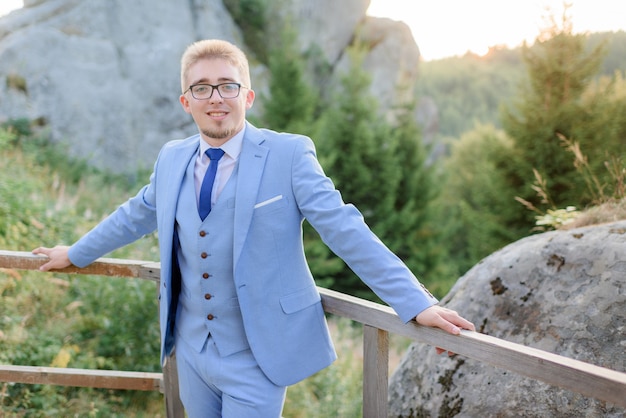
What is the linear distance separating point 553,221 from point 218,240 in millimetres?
2468

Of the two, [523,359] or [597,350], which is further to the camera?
[597,350]

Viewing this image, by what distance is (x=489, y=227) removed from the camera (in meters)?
11.2

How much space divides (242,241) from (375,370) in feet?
2.16

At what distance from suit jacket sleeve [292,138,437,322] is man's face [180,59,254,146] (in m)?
0.27

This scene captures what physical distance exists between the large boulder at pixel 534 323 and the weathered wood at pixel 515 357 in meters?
0.83

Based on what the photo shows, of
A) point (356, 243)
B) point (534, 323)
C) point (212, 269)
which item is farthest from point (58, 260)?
point (534, 323)

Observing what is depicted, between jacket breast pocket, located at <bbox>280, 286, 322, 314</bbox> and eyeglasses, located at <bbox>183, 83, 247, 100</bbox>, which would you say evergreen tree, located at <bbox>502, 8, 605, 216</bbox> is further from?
eyeglasses, located at <bbox>183, 83, 247, 100</bbox>

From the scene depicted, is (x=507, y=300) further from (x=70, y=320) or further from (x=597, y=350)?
(x=70, y=320)

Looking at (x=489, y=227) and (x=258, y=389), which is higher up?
(x=258, y=389)

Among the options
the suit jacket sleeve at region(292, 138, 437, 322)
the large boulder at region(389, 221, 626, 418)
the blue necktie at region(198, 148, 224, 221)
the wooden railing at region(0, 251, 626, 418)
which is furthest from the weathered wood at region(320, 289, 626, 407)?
the large boulder at region(389, 221, 626, 418)

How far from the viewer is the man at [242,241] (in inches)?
76.2

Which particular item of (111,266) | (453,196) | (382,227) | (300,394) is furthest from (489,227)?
(453,196)

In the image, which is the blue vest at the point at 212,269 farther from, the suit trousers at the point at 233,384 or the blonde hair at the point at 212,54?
the blonde hair at the point at 212,54

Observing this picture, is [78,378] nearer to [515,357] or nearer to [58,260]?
[58,260]
